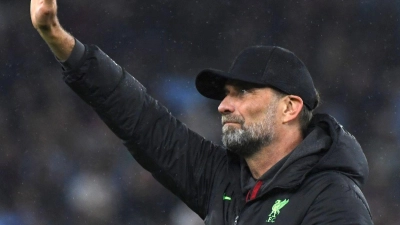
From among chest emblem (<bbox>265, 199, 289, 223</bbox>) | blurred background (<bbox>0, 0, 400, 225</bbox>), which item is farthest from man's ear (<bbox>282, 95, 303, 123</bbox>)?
blurred background (<bbox>0, 0, 400, 225</bbox>)

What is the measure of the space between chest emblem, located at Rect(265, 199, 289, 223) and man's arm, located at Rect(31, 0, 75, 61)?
2.77 feet

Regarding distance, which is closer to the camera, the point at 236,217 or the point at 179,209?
the point at 236,217

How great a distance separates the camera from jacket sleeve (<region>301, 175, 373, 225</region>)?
2283mm

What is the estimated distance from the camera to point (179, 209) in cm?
498

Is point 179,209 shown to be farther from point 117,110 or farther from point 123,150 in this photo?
point 117,110

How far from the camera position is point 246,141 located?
258cm

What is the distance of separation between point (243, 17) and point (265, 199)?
290 cm

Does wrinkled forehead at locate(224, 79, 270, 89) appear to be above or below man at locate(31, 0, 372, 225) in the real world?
above

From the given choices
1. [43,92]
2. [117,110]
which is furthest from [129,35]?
[117,110]

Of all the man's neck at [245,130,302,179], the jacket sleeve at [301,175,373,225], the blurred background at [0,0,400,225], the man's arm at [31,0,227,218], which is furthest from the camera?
the blurred background at [0,0,400,225]

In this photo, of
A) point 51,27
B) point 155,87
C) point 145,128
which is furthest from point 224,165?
point 155,87

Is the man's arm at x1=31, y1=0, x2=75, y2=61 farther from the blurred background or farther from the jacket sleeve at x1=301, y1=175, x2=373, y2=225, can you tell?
the blurred background

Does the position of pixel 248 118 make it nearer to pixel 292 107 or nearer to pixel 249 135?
pixel 249 135

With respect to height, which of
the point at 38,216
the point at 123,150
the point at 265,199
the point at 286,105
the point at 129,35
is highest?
the point at 286,105
